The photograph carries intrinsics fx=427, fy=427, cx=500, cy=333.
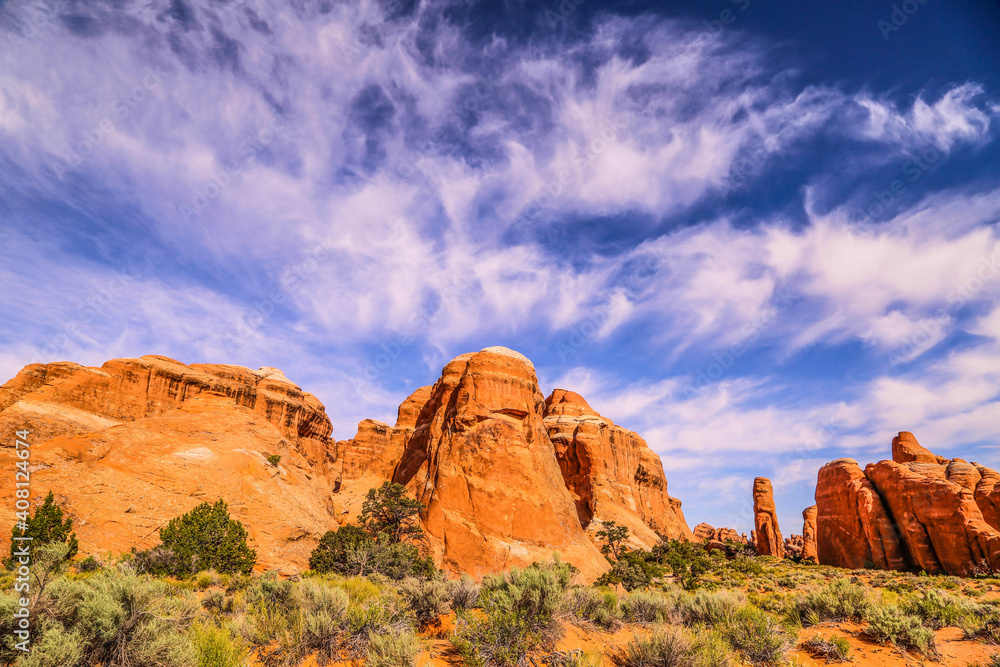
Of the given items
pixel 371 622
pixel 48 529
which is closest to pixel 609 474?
pixel 48 529

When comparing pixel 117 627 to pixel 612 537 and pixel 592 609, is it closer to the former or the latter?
pixel 592 609

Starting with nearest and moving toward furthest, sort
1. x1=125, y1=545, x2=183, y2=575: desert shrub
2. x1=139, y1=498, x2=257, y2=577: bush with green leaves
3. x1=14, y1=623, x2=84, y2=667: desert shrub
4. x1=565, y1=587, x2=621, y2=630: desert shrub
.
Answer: x1=14, y1=623, x2=84, y2=667: desert shrub
x1=565, y1=587, x2=621, y2=630: desert shrub
x1=125, y1=545, x2=183, y2=575: desert shrub
x1=139, y1=498, x2=257, y2=577: bush with green leaves

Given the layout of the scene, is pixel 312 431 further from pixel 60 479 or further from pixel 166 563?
pixel 166 563

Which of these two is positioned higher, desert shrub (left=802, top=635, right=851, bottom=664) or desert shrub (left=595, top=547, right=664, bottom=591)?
desert shrub (left=802, top=635, right=851, bottom=664)

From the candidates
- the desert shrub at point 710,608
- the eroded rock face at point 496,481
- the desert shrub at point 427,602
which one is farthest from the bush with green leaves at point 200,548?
the desert shrub at point 710,608

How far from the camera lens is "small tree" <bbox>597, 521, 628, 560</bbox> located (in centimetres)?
4437

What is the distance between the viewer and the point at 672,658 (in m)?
8.07

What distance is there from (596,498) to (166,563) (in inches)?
1812

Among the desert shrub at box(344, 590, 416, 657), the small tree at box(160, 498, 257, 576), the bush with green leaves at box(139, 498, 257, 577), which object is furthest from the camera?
the small tree at box(160, 498, 257, 576)

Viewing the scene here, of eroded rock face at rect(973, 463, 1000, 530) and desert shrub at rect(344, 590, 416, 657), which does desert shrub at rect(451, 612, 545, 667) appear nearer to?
desert shrub at rect(344, 590, 416, 657)

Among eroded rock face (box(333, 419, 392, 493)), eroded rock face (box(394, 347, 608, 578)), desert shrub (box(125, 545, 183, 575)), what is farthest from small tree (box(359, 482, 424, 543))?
eroded rock face (box(333, 419, 392, 493))

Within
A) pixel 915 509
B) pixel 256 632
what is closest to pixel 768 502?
pixel 915 509

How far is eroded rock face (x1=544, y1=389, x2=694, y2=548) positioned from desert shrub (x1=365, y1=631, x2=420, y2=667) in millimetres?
44908

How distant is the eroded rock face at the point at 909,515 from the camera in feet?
118
